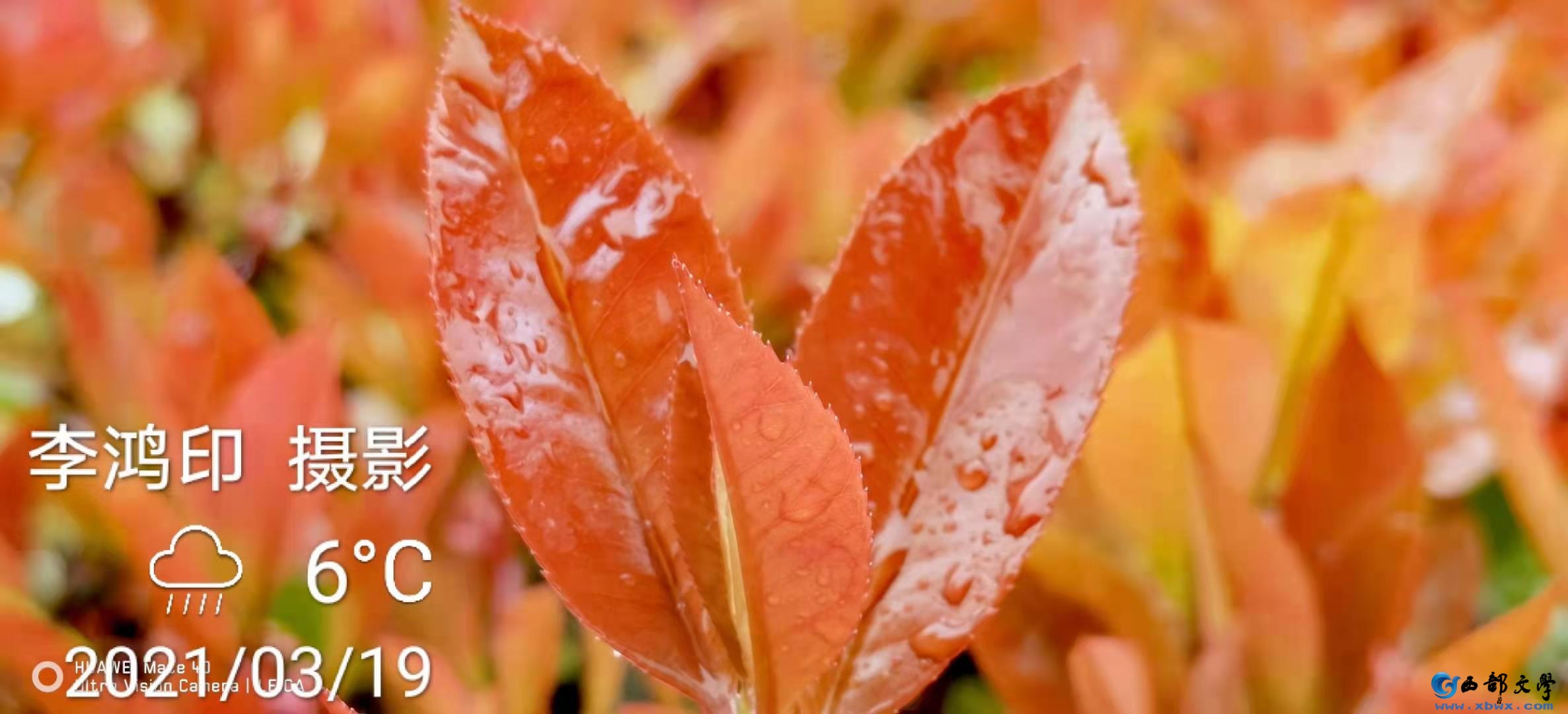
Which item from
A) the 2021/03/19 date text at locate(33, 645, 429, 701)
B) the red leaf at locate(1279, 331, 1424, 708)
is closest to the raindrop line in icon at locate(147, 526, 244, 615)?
the 2021/03/19 date text at locate(33, 645, 429, 701)

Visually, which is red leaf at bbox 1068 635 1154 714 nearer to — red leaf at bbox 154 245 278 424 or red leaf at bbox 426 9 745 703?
red leaf at bbox 426 9 745 703

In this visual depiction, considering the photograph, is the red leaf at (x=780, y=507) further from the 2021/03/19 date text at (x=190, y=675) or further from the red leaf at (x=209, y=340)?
the red leaf at (x=209, y=340)

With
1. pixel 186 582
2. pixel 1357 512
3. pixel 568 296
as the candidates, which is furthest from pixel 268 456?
pixel 1357 512

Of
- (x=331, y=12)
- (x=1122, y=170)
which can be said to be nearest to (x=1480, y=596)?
(x=1122, y=170)

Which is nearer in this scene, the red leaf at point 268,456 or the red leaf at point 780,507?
the red leaf at point 780,507

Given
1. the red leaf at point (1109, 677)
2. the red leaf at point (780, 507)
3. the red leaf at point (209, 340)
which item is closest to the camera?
the red leaf at point (780, 507)

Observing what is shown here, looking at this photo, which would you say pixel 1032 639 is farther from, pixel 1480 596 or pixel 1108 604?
pixel 1480 596

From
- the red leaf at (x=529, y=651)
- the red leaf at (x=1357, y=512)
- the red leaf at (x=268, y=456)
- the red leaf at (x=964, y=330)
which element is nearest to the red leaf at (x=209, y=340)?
the red leaf at (x=268, y=456)
